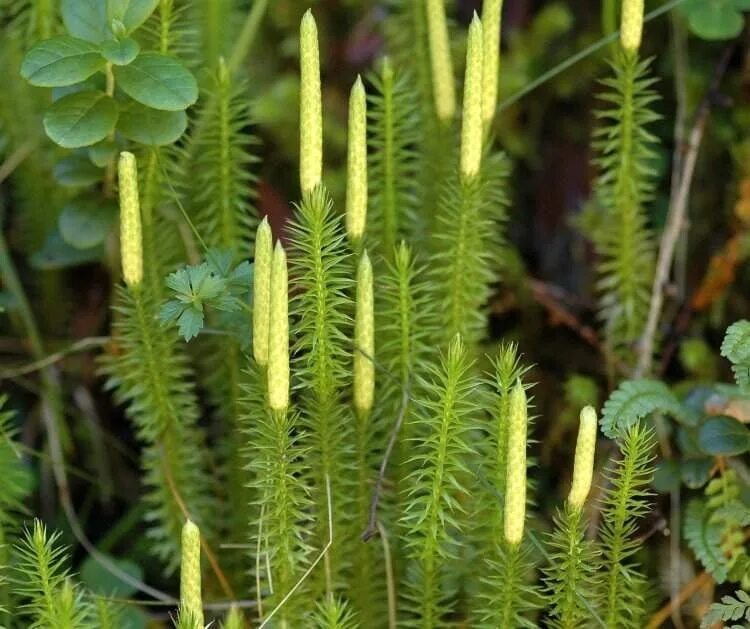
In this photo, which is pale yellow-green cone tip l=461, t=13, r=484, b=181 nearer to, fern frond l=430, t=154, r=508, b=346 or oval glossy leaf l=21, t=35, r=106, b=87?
fern frond l=430, t=154, r=508, b=346

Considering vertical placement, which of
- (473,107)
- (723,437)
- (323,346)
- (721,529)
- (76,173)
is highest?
(473,107)

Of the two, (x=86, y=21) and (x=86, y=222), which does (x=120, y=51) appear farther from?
(x=86, y=222)

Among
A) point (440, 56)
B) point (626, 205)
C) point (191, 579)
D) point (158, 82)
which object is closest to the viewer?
point (191, 579)

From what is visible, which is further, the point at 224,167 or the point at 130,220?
the point at 224,167

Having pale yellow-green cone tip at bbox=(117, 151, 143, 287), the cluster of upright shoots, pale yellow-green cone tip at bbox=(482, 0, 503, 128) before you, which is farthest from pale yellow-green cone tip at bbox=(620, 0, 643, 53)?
pale yellow-green cone tip at bbox=(117, 151, 143, 287)

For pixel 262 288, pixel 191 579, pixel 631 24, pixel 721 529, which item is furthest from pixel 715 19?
pixel 191 579

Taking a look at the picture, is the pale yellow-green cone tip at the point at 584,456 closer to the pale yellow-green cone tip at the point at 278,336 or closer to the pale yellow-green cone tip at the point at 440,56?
the pale yellow-green cone tip at the point at 278,336
